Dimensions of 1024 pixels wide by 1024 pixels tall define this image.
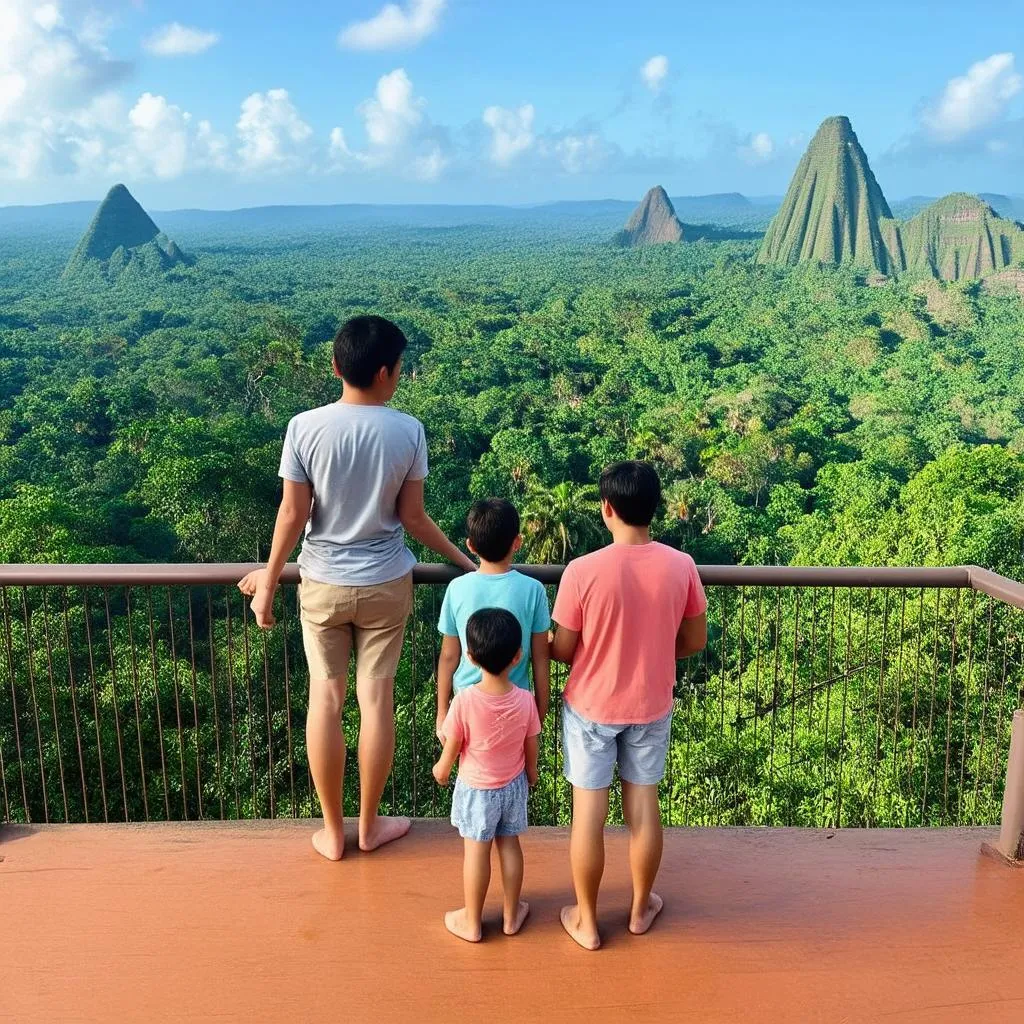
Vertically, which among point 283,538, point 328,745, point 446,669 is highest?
point 283,538

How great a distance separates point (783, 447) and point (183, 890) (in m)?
40.6

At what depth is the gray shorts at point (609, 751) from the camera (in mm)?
2062

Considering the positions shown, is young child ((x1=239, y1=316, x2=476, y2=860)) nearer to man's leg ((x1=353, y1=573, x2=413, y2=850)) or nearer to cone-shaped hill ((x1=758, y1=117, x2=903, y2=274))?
man's leg ((x1=353, y1=573, x2=413, y2=850))

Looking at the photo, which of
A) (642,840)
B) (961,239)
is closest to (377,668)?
(642,840)

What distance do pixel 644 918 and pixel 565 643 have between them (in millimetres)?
610

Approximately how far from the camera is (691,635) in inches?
82.4

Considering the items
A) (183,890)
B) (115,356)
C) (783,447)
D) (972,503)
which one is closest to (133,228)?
(115,356)

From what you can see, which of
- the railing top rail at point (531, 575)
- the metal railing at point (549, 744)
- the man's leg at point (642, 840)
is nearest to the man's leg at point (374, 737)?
the railing top rail at point (531, 575)

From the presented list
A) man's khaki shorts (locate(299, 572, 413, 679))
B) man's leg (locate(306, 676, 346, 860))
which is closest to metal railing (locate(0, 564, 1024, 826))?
man's leg (locate(306, 676, 346, 860))

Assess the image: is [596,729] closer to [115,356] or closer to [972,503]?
[972,503]

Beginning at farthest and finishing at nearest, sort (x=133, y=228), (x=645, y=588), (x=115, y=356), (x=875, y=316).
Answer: (x=133, y=228), (x=875, y=316), (x=115, y=356), (x=645, y=588)

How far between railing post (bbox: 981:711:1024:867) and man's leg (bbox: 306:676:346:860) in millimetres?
1564

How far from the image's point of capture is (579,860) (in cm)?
205

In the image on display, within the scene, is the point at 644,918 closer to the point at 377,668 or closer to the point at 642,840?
the point at 642,840
